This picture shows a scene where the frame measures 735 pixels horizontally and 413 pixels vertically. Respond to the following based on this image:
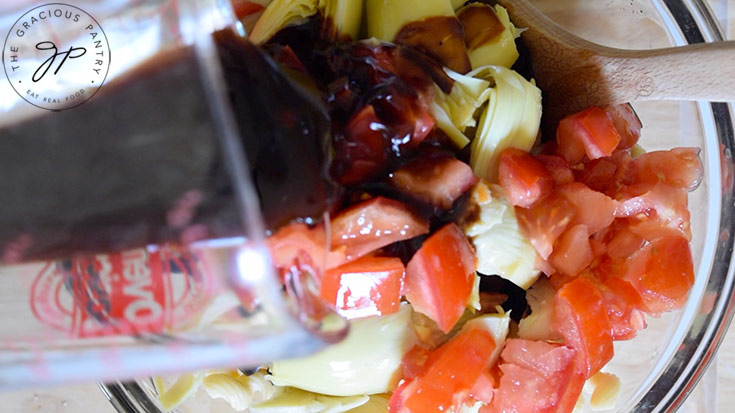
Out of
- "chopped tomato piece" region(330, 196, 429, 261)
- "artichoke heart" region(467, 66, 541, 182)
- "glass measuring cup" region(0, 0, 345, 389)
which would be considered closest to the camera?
"glass measuring cup" region(0, 0, 345, 389)

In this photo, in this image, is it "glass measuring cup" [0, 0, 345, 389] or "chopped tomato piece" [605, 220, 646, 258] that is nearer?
"glass measuring cup" [0, 0, 345, 389]

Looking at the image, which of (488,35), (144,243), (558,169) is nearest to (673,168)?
(558,169)

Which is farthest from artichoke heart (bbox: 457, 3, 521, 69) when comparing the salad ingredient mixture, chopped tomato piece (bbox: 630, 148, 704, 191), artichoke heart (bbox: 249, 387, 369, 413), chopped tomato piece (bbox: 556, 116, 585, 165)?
artichoke heart (bbox: 249, 387, 369, 413)

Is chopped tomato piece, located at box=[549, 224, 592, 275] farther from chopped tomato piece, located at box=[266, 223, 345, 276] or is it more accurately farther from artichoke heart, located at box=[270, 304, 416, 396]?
chopped tomato piece, located at box=[266, 223, 345, 276]

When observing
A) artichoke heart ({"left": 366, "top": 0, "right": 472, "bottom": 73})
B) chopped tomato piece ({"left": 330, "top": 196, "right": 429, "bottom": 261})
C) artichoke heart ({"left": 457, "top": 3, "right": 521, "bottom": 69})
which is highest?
artichoke heart ({"left": 366, "top": 0, "right": 472, "bottom": 73})

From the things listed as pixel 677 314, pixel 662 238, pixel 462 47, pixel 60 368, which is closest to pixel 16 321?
pixel 60 368
